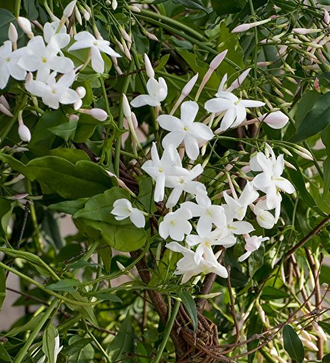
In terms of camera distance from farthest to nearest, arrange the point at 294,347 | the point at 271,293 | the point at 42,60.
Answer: the point at 271,293, the point at 294,347, the point at 42,60

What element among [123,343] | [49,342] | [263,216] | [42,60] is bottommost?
[123,343]

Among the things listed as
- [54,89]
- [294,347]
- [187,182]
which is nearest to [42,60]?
[54,89]

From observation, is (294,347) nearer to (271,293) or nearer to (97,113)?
(271,293)

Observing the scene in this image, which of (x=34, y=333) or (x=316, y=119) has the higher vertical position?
(x=316, y=119)

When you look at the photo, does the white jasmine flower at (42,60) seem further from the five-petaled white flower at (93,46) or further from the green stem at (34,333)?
the green stem at (34,333)

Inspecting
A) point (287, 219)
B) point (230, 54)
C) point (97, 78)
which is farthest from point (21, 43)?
point (287, 219)

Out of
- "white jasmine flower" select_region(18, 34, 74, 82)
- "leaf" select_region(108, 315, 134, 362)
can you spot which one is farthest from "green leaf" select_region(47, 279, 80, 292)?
"leaf" select_region(108, 315, 134, 362)

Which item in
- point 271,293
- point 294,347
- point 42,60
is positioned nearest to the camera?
point 42,60

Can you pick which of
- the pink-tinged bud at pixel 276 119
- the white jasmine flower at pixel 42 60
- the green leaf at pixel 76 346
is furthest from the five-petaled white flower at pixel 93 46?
the green leaf at pixel 76 346

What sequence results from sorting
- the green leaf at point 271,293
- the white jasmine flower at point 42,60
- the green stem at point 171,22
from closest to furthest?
the white jasmine flower at point 42,60 < the green stem at point 171,22 < the green leaf at point 271,293

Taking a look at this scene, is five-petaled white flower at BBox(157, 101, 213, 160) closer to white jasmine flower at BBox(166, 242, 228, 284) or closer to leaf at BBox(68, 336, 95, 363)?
white jasmine flower at BBox(166, 242, 228, 284)
